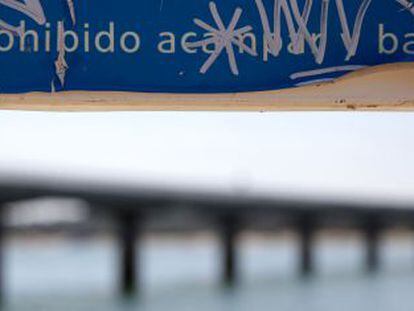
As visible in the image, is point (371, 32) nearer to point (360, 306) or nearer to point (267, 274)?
point (360, 306)

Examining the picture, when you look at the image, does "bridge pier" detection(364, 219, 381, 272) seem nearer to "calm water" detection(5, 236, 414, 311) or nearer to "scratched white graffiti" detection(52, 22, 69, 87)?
"calm water" detection(5, 236, 414, 311)

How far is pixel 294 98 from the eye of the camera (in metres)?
3.83

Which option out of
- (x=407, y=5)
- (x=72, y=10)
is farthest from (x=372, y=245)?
(x=72, y=10)

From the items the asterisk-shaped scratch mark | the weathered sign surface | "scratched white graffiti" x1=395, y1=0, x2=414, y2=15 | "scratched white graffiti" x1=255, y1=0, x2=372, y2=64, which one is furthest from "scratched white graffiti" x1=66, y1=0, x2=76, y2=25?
"scratched white graffiti" x1=395, y1=0, x2=414, y2=15

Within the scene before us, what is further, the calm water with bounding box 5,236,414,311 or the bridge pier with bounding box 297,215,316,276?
the bridge pier with bounding box 297,215,316,276

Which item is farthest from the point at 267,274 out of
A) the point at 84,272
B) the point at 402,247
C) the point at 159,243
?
the point at 402,247

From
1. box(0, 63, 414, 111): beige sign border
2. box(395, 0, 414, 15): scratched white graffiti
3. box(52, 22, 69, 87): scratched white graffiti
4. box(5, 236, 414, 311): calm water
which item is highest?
box(395, 0, 414, 15): scratched white graffiti

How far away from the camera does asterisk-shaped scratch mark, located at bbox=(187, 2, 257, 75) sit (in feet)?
12.6

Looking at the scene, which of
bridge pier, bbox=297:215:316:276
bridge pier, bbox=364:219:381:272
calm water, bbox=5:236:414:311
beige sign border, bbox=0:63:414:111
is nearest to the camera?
beige sign border, bbox=0:63:414:111

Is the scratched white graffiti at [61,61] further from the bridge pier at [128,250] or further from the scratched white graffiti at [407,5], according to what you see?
the bridge pier at [128,250]

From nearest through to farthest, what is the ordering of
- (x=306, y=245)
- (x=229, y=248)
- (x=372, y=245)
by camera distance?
(x=229, y=248) → (x=306, y=245) → (x=372, y=245)

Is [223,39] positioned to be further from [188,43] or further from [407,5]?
[407,5]

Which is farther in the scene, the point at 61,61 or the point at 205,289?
the point at 205,289

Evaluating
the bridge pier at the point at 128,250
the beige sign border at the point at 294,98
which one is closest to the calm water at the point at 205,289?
the bridge pier at the point at 128,250
